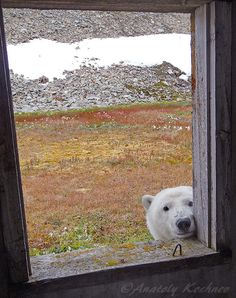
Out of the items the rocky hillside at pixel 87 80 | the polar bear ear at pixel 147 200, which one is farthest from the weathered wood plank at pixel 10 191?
the rocky hillside at pixel 87 80

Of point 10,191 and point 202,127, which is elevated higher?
point 202,127

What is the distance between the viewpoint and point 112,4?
1973 mm

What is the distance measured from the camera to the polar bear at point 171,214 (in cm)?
266

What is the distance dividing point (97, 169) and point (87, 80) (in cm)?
1174

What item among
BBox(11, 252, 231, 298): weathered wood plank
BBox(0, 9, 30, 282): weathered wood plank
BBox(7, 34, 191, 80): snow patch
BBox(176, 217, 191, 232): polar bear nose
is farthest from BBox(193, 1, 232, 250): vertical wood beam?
BBox(7, 34, 191, 80): snow patch

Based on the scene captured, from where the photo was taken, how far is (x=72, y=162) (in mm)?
14602

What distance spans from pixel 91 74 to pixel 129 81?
281 cm

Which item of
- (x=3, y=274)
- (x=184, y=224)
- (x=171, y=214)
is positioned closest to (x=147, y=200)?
(x=171, y=214)

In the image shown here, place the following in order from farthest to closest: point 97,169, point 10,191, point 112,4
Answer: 1. point 97,169
2. point 112,4
3. point 10,191

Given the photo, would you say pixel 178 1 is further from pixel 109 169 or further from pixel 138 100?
pixel 138 100

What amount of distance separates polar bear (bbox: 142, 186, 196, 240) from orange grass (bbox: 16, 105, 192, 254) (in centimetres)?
367

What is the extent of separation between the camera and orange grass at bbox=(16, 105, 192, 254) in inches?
358

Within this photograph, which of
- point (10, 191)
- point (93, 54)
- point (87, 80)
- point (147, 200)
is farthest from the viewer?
point (93, 54)

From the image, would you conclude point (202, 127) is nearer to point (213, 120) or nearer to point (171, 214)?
point (213, 120)
